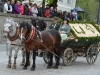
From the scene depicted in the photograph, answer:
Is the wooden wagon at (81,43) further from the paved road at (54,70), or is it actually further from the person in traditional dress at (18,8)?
the person in traditional dress at (18,8)

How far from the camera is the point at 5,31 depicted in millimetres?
11234

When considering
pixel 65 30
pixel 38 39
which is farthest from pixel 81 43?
pixel 38 39

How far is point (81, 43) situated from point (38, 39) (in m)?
2.70

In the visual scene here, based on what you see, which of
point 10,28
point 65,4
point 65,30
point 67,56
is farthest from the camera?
point 65,4

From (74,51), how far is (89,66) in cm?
89

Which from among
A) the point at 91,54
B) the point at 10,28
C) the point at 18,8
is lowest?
the point at 91,54

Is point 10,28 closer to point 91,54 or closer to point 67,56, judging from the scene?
point 67,56

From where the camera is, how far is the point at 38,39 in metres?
11.6

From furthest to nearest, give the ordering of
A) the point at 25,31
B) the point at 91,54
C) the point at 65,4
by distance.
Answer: the point at 65,4, the point at 91,54, the point at 25,31

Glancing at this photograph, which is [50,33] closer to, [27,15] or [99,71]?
[99,71]

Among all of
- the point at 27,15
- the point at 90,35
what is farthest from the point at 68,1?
the point at 90,35

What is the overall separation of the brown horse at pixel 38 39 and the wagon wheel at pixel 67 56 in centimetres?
35

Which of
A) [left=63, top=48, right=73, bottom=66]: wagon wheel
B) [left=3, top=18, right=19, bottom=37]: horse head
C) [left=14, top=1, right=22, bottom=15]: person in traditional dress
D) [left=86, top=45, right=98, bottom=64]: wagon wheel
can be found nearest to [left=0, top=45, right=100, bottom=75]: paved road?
[left=63, top=48, right=73, bottom=66]: wagon wheel

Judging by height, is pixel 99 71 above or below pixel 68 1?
below
